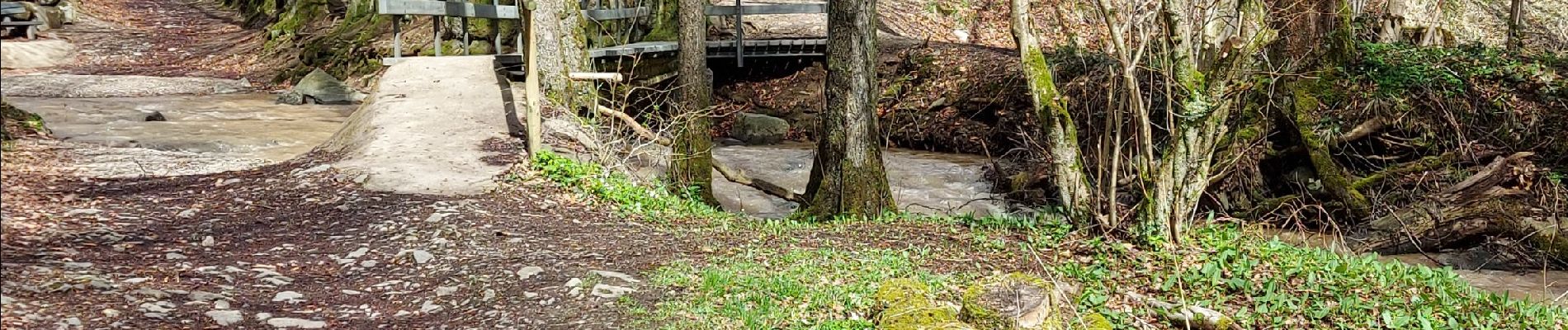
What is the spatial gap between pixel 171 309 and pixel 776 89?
1399 cm

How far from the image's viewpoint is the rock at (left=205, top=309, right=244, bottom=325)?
510cm

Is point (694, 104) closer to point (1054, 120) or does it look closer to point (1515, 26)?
point (1054, 120)

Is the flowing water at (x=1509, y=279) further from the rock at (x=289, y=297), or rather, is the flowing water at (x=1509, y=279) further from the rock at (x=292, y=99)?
the rock at (x=292, y=99)

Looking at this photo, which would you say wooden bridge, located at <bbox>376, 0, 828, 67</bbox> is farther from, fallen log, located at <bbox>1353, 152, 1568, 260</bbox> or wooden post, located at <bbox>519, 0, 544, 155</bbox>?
fallen log, located at <bbox>1353, 152, 1568, 260</bbox>

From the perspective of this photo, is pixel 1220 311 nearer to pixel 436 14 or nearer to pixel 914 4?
pixel 436 14

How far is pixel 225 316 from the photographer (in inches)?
204

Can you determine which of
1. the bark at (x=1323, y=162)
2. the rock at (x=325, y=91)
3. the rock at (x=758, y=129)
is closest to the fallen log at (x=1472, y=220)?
the bark at (x=1323, y=162)

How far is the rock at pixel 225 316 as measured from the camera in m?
5.10

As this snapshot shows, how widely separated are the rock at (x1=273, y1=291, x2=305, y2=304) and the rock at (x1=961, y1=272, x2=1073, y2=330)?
3158mm

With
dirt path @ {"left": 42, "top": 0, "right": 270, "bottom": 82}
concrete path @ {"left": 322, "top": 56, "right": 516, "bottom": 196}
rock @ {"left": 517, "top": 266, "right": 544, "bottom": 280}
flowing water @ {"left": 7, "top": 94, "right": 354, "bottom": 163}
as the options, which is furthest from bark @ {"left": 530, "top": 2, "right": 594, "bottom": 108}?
rock @ {"left": 517, "top": 266, "right": 544, "bottom": 280}

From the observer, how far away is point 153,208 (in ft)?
23.9

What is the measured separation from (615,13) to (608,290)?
357 inches

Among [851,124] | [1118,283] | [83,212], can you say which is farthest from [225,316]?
[851,124]

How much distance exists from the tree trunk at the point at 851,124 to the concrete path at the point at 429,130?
252cm
